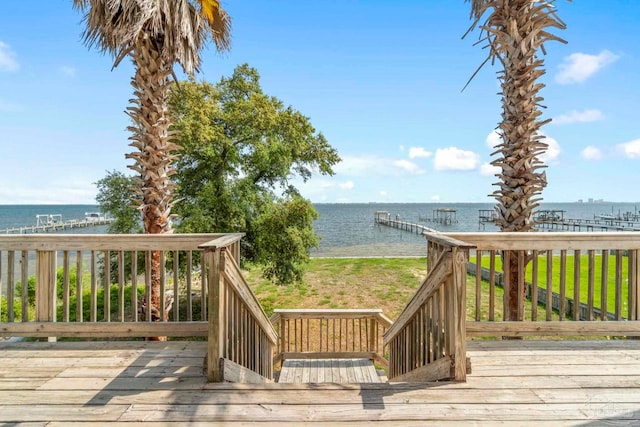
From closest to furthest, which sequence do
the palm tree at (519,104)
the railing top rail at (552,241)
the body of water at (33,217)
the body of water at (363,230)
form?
1. the railing top rail at (552,241)
2. the palm tree at (519,104)
3. the body of water at (363,230)
4. the body of water at (33,217)

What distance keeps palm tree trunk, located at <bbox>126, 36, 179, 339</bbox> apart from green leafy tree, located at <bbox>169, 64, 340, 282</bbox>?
125 inches

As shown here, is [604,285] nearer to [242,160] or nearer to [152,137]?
[152,137]

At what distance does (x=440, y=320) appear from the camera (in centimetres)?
259

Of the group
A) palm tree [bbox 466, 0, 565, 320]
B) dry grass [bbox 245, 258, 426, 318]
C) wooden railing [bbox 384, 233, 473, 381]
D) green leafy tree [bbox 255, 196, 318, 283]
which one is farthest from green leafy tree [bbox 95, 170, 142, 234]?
palm tree [bbox 466, 0, 565, 320]

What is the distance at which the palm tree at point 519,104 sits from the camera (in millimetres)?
3938

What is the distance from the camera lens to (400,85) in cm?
1348

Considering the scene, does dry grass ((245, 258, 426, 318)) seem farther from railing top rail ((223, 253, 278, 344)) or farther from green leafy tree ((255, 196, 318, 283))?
railing top rail ((223, 253, 278, 344))

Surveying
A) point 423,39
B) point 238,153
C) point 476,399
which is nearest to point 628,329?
point 476,399

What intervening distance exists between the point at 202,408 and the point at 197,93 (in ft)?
30.3

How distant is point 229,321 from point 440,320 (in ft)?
5.85

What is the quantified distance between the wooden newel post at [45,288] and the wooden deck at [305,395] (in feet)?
1.37

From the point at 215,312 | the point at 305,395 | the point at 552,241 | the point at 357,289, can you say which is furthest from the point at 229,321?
the point at 357,289

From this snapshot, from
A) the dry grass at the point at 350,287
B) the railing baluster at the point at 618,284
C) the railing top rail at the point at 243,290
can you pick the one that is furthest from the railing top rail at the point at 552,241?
the dry grass at the point at 350,287

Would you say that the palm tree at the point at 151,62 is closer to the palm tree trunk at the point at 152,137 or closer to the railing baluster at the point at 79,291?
the palm tree trunk at the point at 152,137
